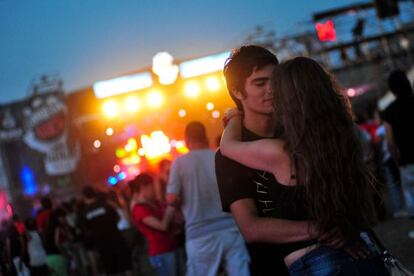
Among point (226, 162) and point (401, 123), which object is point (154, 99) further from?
point (226, 162)

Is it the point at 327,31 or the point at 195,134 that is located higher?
the point at 327,31

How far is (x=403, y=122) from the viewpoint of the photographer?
644cm

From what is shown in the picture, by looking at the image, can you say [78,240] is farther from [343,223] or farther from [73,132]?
[73,132]

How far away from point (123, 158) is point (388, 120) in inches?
971

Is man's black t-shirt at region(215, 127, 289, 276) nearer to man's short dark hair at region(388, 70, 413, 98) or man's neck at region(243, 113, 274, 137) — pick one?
man's neck at region(243, 113, 274, 137)

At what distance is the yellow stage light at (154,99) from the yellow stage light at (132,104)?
0.58 m

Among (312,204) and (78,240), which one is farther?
(78,240)

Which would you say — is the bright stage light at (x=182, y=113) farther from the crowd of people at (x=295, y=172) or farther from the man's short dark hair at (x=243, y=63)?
the man's short dark hair at (x=243, y=63)

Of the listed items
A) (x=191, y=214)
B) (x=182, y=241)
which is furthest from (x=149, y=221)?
(x=191, y=214)

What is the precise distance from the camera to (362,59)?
32.8 metres

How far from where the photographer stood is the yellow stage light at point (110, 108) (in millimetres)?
28422

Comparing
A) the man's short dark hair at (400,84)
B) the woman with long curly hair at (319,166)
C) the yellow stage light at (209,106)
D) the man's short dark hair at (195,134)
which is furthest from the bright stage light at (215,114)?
the woman with long curly hair at (319,166)

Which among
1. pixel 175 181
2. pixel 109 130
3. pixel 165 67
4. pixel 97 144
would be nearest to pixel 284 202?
pixel 175 181

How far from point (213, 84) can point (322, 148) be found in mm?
26262
